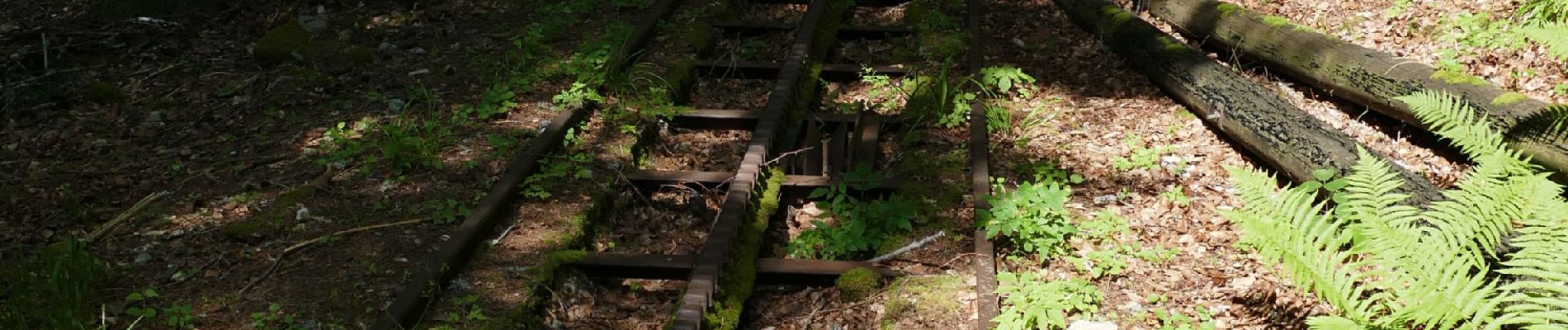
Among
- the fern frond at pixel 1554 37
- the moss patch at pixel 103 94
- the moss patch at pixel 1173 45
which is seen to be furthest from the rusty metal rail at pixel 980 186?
the moss patch at pixel 103 94

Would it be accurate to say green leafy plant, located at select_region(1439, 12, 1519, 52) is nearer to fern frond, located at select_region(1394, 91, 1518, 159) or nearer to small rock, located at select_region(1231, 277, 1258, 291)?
fern frond, located at select_region(1394, 91, 1518, 159)

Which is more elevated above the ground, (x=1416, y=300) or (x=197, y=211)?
(x=1416, y=300)

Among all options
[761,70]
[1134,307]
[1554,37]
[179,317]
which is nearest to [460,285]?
[179,317]

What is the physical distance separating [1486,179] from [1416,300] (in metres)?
1.00

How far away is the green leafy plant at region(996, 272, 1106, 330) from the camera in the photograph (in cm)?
447

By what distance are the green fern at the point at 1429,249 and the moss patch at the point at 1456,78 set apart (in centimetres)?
121

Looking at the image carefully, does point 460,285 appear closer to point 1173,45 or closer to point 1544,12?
point 1173,45

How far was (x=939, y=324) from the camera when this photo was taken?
4.65 meters

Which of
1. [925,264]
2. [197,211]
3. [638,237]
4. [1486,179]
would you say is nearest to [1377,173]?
[1486,179]

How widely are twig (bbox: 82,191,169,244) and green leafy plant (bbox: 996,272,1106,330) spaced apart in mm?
4046

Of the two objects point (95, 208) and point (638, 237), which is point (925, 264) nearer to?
point (638, 237)

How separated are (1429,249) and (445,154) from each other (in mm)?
4645

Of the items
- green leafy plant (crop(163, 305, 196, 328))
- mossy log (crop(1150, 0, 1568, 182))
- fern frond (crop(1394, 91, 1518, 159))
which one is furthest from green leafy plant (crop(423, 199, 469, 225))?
mossy log (crop(1150, 0, 1568, 182))

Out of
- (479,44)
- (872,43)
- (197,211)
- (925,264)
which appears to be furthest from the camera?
(872,43)
